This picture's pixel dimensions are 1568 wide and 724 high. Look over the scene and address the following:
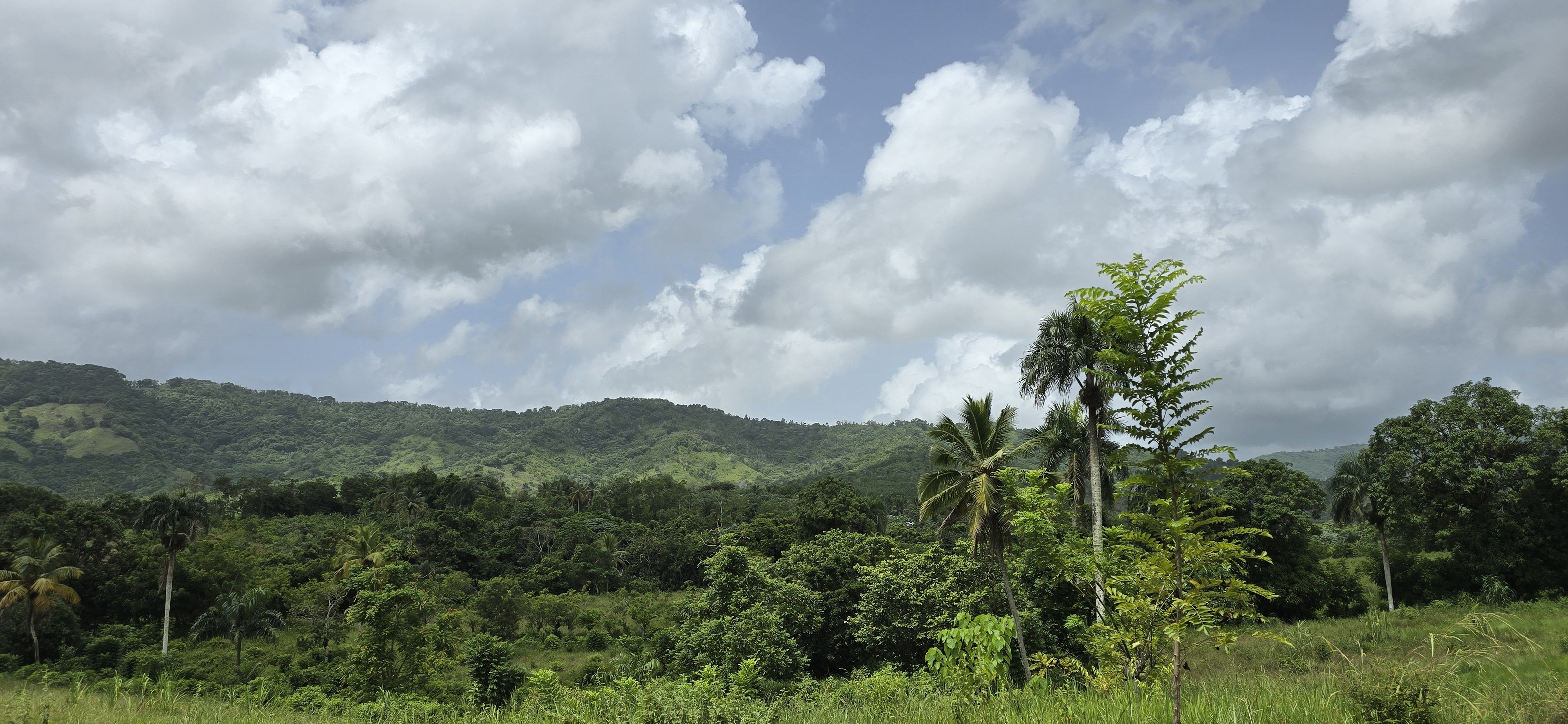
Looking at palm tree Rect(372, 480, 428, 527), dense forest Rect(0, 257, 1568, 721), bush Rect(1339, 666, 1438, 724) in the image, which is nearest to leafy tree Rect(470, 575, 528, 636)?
dense forest Rect(0, 257, 1568, 721)

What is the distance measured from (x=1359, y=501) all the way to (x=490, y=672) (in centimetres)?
4445

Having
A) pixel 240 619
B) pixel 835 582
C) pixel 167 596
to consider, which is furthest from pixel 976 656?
pixel 167 596

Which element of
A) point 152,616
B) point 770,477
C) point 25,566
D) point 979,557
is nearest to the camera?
point 979,557

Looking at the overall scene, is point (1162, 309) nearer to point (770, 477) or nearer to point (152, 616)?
point (152, 616)

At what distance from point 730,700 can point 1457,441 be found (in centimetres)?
3938

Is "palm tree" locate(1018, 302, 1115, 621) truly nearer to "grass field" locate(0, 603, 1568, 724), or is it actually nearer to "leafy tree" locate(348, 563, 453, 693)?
"grass field" locate(0, 603, 1568, 724)

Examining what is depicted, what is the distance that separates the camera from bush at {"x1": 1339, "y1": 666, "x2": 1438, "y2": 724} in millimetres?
4570

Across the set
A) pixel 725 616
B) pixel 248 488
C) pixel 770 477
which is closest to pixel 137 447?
pixel 248 488

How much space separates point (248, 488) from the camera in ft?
264

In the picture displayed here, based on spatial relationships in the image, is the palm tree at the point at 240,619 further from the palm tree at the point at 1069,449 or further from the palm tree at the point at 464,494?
the palm tree at the point at 1069,449

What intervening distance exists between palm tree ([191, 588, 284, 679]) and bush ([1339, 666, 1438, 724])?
50070 millimetres

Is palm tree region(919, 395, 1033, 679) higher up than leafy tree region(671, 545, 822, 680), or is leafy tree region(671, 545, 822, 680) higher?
palm tree region(919, 395, 1033, 679)

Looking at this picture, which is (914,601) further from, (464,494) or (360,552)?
(464,494)

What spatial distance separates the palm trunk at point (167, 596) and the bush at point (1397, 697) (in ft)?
169
